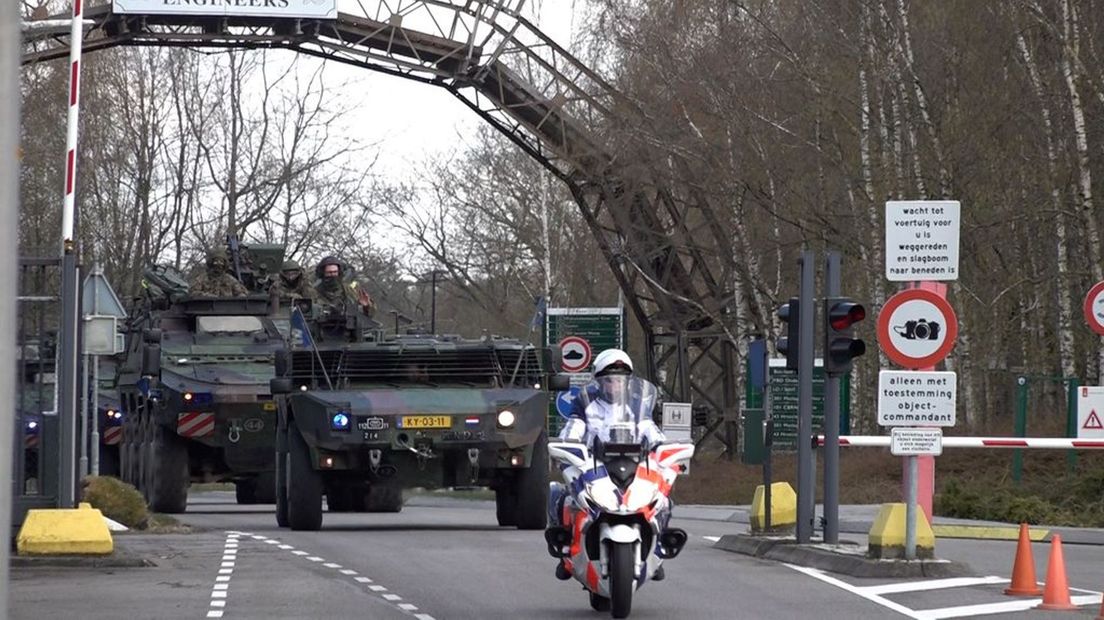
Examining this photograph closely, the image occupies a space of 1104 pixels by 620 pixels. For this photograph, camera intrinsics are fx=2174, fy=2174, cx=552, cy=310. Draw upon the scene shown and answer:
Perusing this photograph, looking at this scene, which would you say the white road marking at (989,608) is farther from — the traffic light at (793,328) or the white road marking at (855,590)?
the traffic light at (793,328)

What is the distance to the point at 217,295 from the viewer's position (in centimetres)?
2914

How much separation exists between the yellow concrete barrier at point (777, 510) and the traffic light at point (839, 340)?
2.63m

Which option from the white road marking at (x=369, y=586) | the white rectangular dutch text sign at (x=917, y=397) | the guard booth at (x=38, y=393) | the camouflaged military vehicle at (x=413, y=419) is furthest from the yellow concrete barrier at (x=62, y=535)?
the white rectangular dutch text sign at (x=917, y=397)

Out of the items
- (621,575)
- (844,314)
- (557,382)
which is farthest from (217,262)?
(621,575)

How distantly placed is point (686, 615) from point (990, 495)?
43.6 ft

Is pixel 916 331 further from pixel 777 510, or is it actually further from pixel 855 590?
pixel 777 510

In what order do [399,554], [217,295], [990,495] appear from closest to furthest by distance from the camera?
[399,554], [990,495], [217,295]

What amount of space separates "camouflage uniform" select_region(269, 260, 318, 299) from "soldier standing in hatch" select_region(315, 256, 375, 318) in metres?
0.28

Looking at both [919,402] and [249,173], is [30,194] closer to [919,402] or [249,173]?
[249,173]

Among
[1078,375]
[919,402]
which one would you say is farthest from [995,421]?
[919,402]

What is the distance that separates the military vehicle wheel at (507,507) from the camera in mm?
22391

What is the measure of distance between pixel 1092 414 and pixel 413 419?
6.39 m

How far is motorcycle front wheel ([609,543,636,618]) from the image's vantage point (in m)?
11.9

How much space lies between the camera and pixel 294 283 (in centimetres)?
3047
